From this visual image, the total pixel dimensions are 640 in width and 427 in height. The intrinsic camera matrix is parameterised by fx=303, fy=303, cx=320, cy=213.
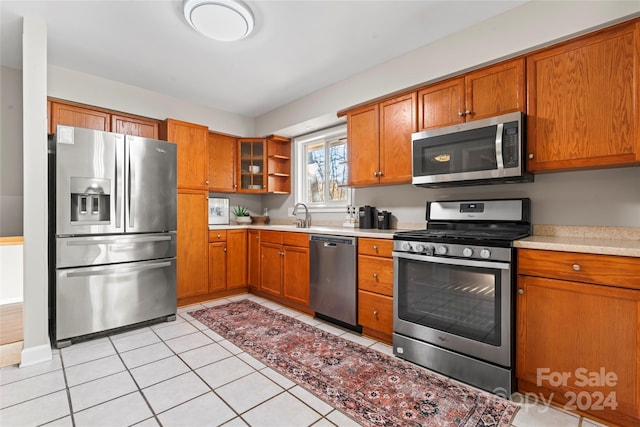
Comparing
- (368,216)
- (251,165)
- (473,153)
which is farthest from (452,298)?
(251,165)

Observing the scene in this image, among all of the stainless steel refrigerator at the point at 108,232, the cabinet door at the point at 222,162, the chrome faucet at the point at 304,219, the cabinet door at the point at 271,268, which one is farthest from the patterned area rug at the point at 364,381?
the cabinet door at the point at 222,162

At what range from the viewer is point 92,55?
9.28 feet

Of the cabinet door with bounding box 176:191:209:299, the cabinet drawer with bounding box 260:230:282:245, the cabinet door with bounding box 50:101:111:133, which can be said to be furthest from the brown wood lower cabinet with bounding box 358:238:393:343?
the cabinet door with bounding box 50:101:111:133

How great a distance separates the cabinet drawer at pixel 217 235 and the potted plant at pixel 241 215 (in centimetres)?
53

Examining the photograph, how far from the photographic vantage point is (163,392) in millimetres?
1854

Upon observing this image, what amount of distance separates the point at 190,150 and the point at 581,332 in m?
3.94

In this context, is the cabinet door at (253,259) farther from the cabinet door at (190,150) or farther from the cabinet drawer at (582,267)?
the cabinet drawer at (582,267)

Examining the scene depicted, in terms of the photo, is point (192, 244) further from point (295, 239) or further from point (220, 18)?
point (220, 18)

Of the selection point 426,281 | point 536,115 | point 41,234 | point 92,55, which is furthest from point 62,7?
point 536,115

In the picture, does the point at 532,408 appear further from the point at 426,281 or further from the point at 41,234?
the point at 41,234

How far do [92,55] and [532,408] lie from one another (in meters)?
4.35

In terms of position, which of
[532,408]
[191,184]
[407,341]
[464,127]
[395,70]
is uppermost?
[395,70]

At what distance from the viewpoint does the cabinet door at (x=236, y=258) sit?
158 inches

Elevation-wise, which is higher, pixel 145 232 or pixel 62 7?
pixel 62 7
